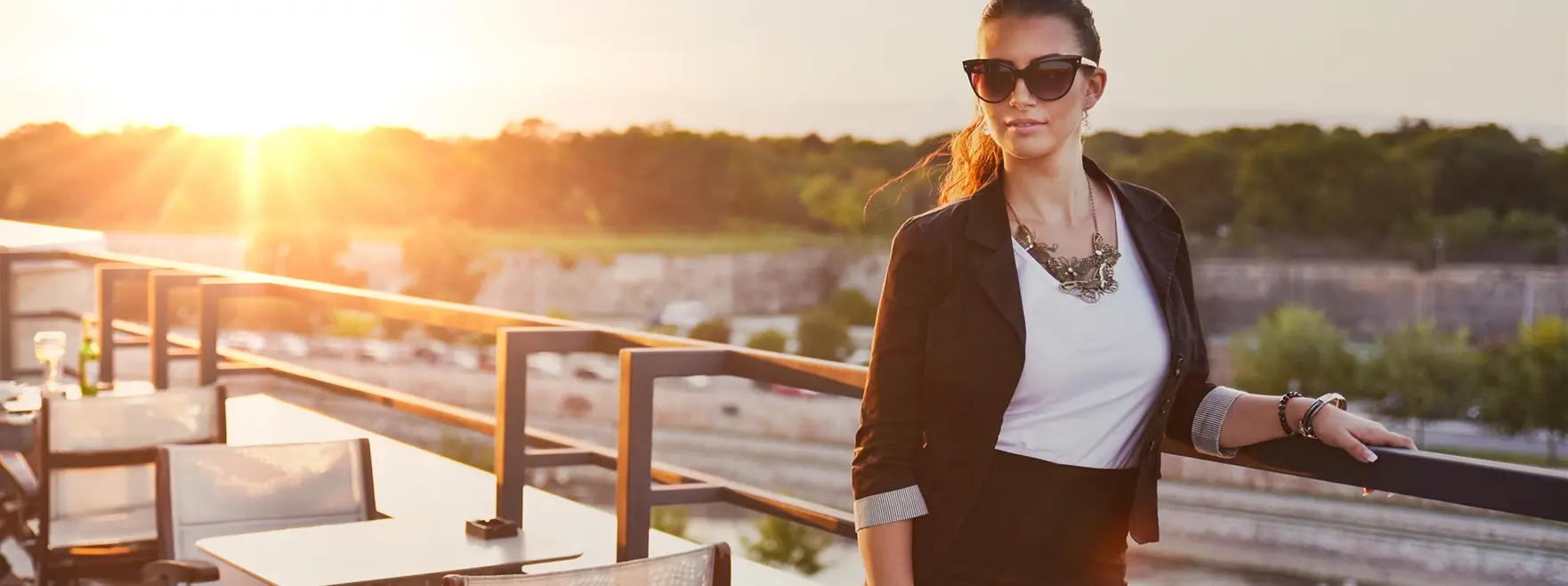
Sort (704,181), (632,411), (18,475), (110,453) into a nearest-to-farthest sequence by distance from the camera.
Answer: (632,411) → (110,453) → (18,475) → (704,181)

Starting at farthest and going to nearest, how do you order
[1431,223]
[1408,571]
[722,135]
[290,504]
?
[722,135]
[1431,223]
[1408,571]
[290,504]

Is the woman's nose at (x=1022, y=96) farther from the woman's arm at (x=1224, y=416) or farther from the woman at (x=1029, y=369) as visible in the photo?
the woman's arm at (x=1224, y=416)

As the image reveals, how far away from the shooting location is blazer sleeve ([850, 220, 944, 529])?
56.3 inches

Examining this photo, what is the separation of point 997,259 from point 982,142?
0.80ft

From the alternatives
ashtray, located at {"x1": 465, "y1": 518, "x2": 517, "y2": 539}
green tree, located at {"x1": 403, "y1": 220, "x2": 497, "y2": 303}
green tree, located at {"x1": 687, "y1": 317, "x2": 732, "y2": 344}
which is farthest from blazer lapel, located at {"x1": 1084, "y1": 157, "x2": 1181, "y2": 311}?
green tree, located at {"x1": 403, "y1": 220, "x2": 497, "y2": 303}

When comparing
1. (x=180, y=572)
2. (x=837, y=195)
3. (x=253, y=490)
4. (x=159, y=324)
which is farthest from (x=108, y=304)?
(x=837, y=195)

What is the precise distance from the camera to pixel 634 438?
2662mm

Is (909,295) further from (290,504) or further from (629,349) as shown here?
(290,504)

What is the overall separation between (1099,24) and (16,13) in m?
56.7

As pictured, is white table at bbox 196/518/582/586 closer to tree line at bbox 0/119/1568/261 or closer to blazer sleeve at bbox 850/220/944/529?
blazer sleeve at bbox 850/220/944/529

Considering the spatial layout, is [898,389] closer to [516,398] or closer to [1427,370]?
[516,398]

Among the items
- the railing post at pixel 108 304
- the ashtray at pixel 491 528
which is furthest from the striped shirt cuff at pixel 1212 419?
the railing post at pixel 108 304

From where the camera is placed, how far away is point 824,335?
66.6 meters

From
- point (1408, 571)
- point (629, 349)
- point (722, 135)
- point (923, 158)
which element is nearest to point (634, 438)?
point (629, 349)
